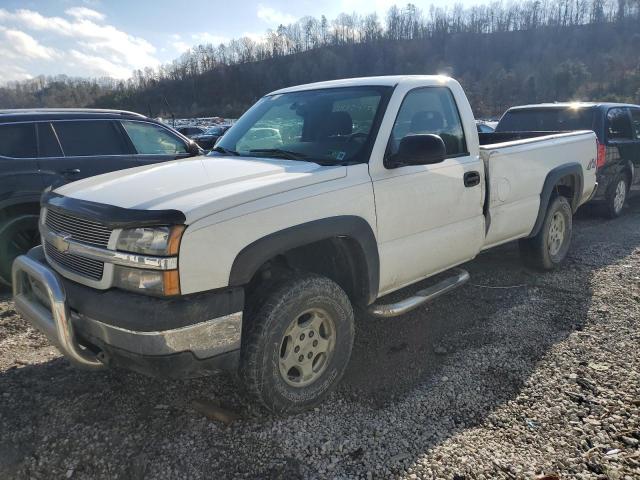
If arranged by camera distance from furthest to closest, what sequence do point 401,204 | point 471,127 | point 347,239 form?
1. point 471,127
2. point 401,204
3. point 347,239

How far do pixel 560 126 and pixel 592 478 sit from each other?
660cm

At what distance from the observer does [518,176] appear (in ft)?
14.5

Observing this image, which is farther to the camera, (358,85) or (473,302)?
(473,302)

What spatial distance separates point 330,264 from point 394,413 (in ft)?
3.28

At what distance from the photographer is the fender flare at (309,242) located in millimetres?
2492

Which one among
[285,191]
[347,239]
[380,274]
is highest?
[285,191]

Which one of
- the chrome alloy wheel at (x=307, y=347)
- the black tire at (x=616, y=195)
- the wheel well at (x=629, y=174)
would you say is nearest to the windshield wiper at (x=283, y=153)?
the chrome alloy wheel at (x=307, y=347)

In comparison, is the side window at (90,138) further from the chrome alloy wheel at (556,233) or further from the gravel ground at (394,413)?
the chrome alloy wheel at (556,233)

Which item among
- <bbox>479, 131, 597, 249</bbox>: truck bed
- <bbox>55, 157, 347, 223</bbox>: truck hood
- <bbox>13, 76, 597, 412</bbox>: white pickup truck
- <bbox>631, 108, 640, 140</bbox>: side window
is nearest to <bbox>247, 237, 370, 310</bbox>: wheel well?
<bbox>13, 76, 597, 412</bbox>: white pickup truck

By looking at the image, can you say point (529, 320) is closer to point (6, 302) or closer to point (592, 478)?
point (592, 478)

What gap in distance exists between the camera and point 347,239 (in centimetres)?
307

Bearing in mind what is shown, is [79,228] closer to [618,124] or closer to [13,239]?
[13,239]

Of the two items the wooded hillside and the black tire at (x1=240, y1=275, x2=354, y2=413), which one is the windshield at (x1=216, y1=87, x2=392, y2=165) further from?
the wooded hillside

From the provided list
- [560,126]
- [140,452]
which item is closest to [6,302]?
[140,452]
